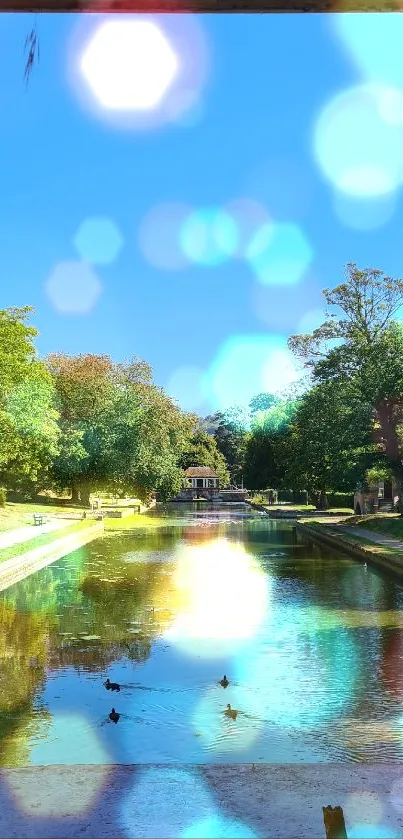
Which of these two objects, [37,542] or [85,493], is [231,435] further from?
[37,542]

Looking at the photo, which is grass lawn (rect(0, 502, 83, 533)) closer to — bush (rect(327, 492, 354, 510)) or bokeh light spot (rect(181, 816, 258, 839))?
bush (rect(327, 492, 354, 510))

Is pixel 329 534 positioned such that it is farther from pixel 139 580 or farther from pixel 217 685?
pixel 217 685

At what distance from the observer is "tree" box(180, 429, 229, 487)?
141625mm

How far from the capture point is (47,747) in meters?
7.40

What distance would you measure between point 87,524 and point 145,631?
85.4ft

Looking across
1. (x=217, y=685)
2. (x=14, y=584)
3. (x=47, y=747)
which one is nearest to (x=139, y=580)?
(x=14, y=584)

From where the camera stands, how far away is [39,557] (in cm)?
2323

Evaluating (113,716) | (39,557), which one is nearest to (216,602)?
(113,716)

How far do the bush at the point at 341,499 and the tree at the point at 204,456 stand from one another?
75254 millimetres

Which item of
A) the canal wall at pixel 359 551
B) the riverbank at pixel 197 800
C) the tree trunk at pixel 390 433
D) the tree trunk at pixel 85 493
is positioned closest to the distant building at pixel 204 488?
the tree trunk at pixel 85 493

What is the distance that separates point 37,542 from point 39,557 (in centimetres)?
388

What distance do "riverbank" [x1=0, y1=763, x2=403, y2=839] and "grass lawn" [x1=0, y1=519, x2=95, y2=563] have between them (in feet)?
51.2

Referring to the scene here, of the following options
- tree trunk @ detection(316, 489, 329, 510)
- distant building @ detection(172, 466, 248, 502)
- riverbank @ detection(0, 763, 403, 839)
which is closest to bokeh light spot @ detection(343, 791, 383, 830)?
riverbank @ detection(0, 763, 403, 839)

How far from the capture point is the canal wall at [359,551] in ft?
69.7
